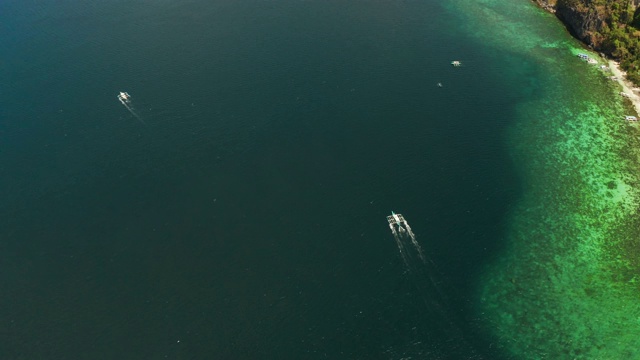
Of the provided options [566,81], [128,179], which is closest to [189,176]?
[128,179]

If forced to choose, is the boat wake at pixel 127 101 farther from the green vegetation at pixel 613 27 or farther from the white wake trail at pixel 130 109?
the green vegetation at pixel 613 27

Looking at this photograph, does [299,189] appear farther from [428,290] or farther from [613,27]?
[613,27]

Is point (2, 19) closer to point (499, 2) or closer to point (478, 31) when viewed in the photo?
point (478, 31)

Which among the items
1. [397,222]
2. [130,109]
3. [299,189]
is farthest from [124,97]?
[397,222]

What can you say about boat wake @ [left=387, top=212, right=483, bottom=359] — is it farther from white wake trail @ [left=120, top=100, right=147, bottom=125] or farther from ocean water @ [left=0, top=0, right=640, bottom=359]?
white wake trail @ [left=120, top=100, right=147, bottom=125]

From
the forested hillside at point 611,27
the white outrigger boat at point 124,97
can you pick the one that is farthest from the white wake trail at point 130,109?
the forested hillside at point 611,27
